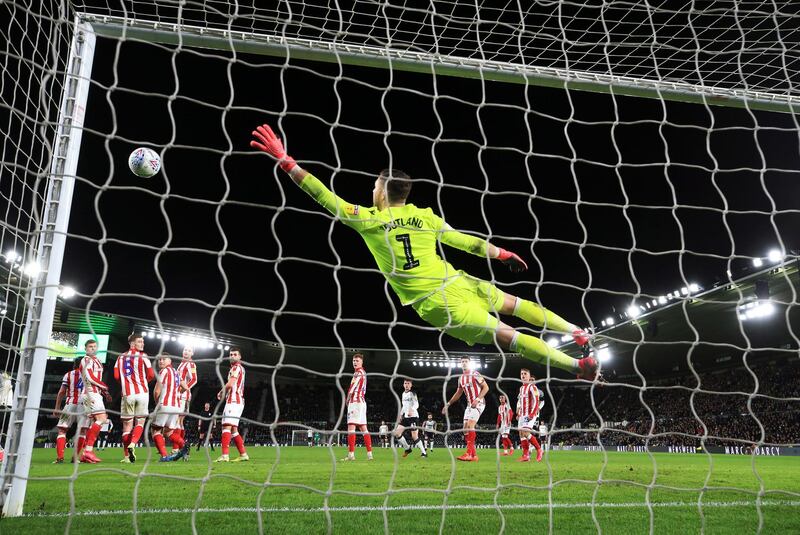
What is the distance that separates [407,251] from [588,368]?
1.53m

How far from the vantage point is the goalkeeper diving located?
4.07 meters

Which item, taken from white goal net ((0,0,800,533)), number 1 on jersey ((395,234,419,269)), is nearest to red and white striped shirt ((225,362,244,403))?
white goal net ((0,0,800,533))

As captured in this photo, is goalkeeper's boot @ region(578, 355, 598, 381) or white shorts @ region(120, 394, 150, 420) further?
white shorts @ region(120, 394, 150, 420)

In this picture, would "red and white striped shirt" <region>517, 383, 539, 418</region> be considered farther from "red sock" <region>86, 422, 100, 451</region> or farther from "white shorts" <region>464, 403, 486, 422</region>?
"red sock" <region>86, 422, 100, 451</region>

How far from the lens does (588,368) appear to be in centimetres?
420

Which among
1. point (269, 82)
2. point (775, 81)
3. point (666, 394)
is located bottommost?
point (666, 394)

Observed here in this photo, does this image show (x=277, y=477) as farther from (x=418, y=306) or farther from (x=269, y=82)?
(x=269, y=82)

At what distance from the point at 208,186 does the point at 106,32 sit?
15.1 metres

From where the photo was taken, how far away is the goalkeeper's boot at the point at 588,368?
4160mm

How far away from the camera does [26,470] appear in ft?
11.5

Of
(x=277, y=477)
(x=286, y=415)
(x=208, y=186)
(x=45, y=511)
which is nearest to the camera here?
(x=45, y=511)

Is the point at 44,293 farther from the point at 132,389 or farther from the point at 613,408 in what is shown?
the point at 613,408

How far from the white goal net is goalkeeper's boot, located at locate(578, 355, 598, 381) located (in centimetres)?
7

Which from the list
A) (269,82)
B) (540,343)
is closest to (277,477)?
(540,343)
